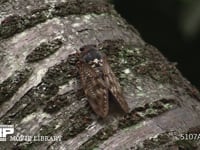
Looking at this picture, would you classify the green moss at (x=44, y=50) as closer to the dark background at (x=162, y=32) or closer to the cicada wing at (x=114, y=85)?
the cicada wing at (x=114, y=85)

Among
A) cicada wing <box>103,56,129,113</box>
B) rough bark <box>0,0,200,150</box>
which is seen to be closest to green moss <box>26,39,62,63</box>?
rough bark <box>0,0,200,150</box>

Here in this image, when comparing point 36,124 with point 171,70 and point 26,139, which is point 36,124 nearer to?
point 26,139

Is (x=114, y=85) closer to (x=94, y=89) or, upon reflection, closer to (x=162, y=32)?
(x=94, y=89)

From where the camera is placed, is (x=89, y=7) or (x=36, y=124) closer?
(x=36, y=124)

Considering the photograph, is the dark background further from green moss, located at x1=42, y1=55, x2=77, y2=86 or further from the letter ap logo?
the letter ap logo

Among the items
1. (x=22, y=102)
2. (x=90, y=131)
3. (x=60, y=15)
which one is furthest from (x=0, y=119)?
(x=60, y=15)

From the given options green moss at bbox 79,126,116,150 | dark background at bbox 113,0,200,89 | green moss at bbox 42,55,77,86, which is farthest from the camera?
dark background at bbox 113,0,200,89

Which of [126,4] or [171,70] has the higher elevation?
[171,70]

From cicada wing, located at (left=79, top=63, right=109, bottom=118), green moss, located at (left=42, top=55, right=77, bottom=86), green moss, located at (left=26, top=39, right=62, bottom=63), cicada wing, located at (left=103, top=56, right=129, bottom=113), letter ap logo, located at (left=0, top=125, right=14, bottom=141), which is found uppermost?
green moss, located at (left=26, top=39, right=62, bottom=63)

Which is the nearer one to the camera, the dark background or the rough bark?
the rough bark
